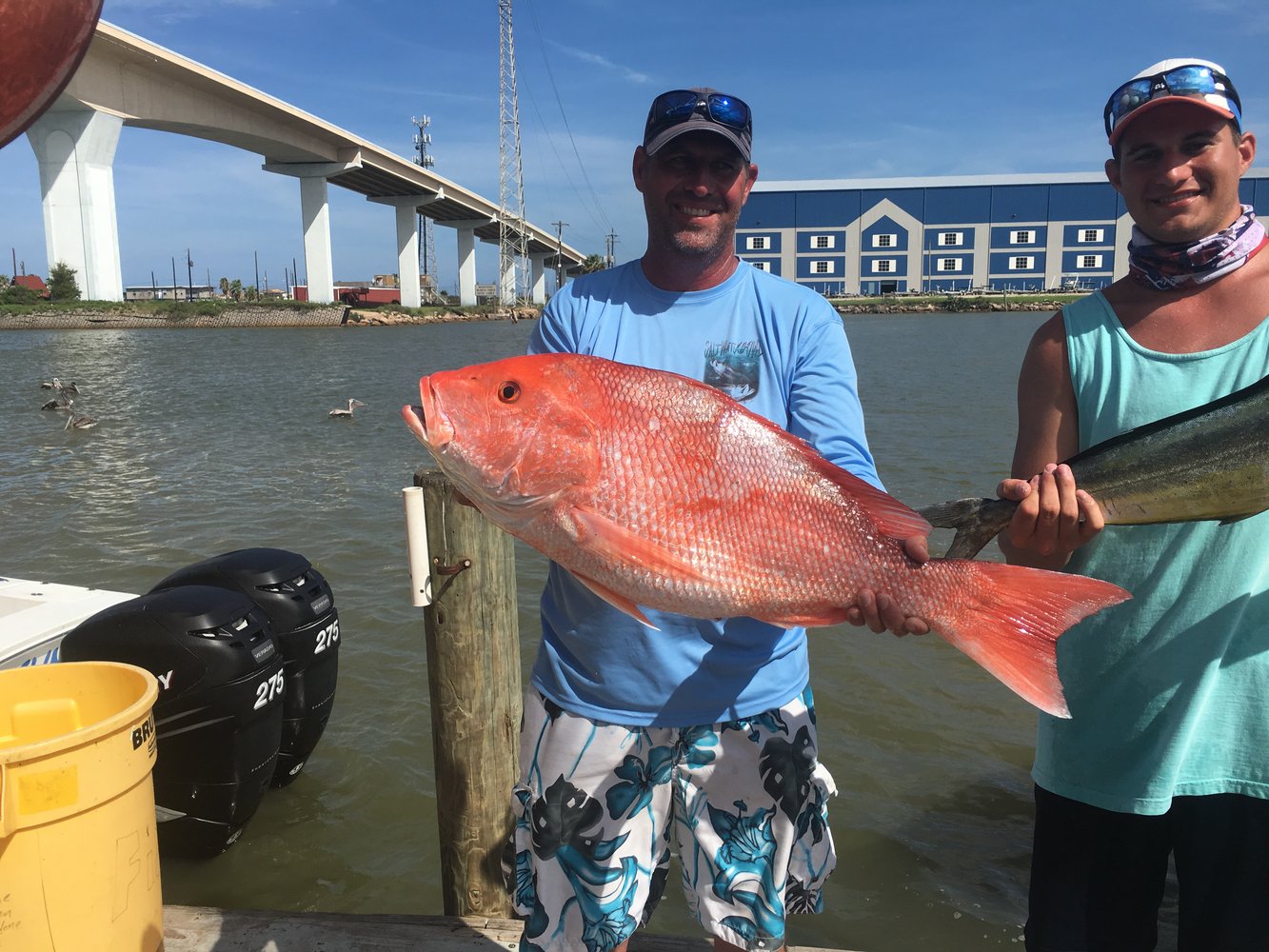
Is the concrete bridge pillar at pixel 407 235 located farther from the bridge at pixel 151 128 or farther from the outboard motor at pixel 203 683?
the outboard motor at pixel 203 683

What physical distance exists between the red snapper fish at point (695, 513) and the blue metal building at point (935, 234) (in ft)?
291

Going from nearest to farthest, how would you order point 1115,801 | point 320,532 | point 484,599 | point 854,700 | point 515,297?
1. point 1115,801
2. point 484,599
3. point 854,700
4. point 320,532
5. point 515,297

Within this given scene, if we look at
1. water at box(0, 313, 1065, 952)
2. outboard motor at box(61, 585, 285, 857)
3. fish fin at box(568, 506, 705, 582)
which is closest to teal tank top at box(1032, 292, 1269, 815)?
fish fin at box(568, 506, 705, 582)

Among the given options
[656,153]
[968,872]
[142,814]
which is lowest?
[968,872]

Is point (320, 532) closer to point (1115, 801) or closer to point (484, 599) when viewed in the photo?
point (484, 599)

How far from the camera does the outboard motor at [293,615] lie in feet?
14.4

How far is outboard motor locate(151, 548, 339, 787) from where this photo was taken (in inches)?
173

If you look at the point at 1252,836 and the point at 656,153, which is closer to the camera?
the point at 1252,836

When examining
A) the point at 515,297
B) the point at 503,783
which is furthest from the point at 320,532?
the point at 515,297

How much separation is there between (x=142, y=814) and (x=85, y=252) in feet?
198

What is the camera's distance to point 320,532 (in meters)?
10.9

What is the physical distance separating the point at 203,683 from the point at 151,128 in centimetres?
5727

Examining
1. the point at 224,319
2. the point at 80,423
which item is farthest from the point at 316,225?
the point at 80,423

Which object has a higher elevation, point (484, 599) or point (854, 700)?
point (484, 599)
